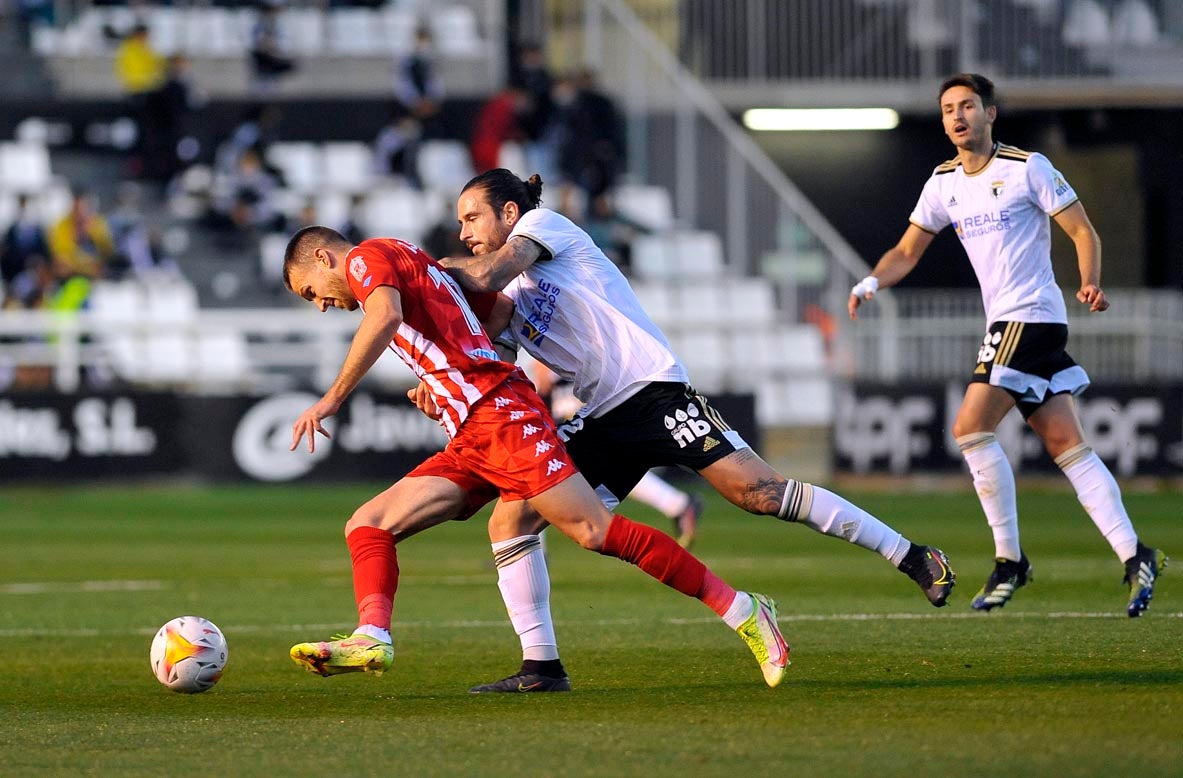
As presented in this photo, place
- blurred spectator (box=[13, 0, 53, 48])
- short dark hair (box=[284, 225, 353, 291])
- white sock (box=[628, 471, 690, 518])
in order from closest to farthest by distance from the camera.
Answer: short dark hair (box=[284, 225, 353, 291]), white sock (box=[628, 471, 690, 518]), blurred spectator (box=[13, 0, 53, 48])

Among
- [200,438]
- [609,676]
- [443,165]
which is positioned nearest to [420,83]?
[443,165]

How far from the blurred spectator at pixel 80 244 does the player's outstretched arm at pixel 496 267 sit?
18.0 m

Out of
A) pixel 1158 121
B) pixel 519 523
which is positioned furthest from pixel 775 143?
pixel 519 523

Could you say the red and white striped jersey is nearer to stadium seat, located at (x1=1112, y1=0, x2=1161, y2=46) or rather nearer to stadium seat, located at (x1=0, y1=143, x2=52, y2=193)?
stadium seat, located at (x1=0, y1=143, x2=52, y2=193)

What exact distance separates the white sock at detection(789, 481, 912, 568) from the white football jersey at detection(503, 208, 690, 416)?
2.17 ft

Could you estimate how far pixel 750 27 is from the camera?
1107 inches

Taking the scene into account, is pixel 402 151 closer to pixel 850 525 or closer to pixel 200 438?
pixel 200 438

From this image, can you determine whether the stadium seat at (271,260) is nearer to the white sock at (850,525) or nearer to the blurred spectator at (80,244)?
the blurred spectator at (80,244)

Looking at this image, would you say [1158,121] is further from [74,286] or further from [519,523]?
[519,523]

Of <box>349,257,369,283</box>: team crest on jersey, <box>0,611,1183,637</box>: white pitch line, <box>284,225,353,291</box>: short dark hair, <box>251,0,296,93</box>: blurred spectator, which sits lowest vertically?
<box>0,611,1183,637</box>: white pitch line

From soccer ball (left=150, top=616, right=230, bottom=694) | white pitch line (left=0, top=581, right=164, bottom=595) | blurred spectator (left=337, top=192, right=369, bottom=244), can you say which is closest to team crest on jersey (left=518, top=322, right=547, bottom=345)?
soccer ball (left=150, top=616, right=230, bottom=694)

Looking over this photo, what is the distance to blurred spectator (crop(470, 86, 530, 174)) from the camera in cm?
2620

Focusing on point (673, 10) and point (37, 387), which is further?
point (673, 10)

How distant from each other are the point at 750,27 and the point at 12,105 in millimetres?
10637
